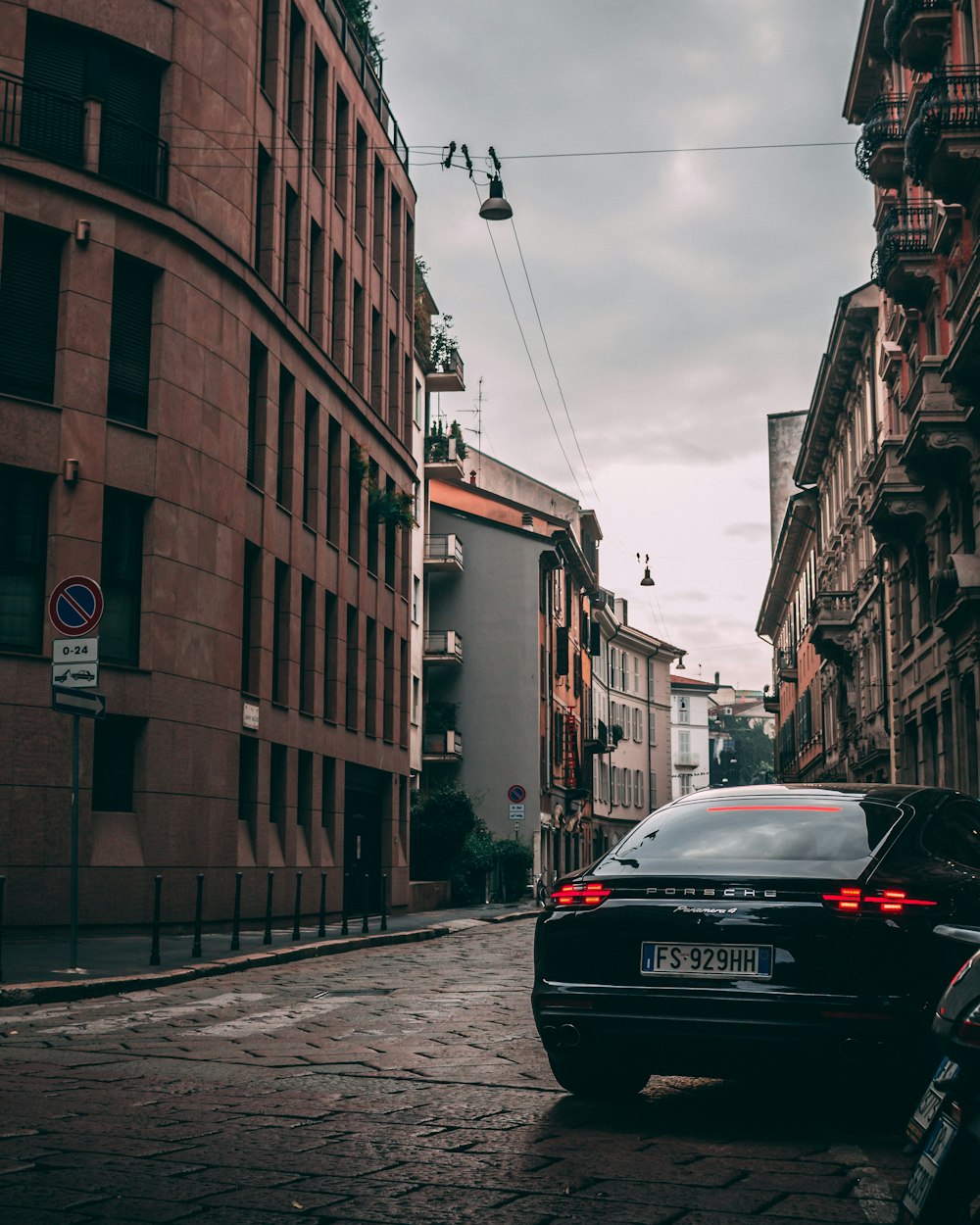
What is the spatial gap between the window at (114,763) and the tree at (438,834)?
21.0 m

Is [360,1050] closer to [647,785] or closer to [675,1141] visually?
[675,1141]

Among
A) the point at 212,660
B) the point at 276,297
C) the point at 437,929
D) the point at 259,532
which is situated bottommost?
the point at 437,929

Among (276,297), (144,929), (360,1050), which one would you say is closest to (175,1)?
(276,297)

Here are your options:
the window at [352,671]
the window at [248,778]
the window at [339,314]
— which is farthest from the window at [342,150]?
the window at [248,778]

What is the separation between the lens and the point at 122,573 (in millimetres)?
21094

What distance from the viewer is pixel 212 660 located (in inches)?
888

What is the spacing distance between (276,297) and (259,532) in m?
4.12

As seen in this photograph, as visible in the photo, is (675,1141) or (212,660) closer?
(675,1141)

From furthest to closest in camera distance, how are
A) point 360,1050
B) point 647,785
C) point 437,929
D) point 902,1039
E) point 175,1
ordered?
point 647,785 → point 437,929 → point 175,1 → point 360,1050 → point 902,1039

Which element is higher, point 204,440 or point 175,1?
point 175,1

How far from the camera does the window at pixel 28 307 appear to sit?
2011 cm

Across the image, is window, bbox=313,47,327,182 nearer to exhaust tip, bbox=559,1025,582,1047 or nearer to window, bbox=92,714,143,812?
window, bbox=92,714,143,812

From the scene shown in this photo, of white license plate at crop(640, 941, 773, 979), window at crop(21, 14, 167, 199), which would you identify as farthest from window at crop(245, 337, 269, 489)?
white license plate at crop(640, 941, 773, 979)

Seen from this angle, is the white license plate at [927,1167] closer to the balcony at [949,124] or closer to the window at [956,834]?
the window at [956,834]
